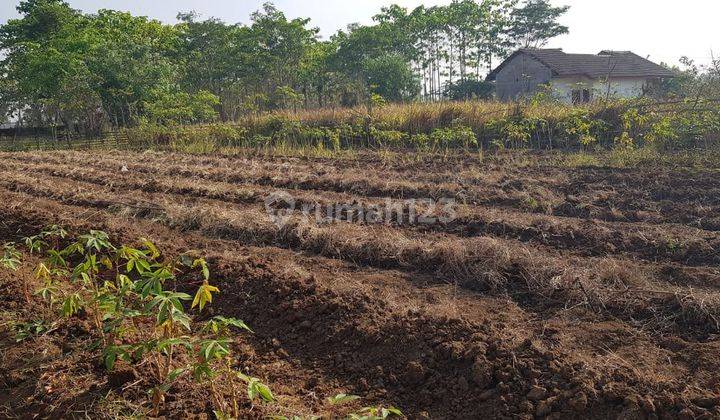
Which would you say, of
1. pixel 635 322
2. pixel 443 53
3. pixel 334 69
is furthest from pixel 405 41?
pixel 635 322

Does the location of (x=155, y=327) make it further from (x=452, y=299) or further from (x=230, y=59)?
(x=230, y=59)

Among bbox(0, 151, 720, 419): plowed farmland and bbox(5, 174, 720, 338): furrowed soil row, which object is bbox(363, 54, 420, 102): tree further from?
bbox(5, 174, 720, 338): furrowed soil row

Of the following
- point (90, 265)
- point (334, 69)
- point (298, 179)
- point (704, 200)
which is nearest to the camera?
point (90, 265)

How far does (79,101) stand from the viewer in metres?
17.5

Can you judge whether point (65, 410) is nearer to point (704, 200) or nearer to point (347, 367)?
point (347, 367)

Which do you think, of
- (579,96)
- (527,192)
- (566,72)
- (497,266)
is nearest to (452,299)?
(497,266)

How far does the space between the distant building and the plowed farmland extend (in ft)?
61.4

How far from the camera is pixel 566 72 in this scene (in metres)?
23.5

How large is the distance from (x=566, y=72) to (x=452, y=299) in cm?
2332

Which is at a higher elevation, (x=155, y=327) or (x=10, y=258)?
(x=10, y=258)

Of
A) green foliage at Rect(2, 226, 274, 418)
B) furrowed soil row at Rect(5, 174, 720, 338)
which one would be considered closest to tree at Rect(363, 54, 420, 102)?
furrowed soil row at Rect(5, 174, 720, 338)

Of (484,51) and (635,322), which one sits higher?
(484,51)

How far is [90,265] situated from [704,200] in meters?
6.25

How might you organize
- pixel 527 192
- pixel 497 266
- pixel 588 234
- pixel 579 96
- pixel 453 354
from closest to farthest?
pixel 453 354, pixel 497 266, pixel 588 234, pixel 527 192, pixel 579 96
